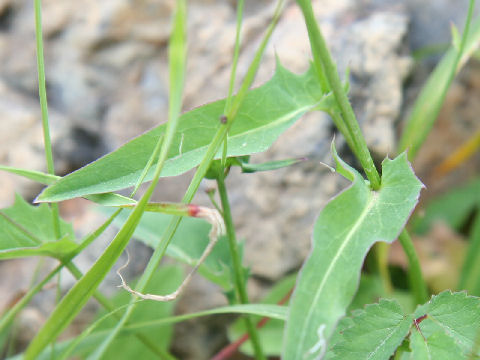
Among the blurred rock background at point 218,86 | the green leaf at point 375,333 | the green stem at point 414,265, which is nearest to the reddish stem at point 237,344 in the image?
the blurred rock background at point 218,86

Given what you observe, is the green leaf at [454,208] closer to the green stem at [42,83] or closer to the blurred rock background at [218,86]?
the blurred rock background at [218,86]

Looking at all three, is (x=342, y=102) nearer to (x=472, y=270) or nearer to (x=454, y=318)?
(x=454, y=318)

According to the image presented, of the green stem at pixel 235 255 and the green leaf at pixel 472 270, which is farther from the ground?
the green stem at pixel 235 255

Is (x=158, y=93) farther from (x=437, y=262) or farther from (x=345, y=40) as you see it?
(x=437, y=262)

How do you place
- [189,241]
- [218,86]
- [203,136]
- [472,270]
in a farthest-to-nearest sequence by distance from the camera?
1. [218,86]
2. [472,270]
3. [189,241]
4. [203,136]

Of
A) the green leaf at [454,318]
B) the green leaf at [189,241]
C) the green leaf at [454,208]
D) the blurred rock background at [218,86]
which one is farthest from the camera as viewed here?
the green leaf at [454,208]

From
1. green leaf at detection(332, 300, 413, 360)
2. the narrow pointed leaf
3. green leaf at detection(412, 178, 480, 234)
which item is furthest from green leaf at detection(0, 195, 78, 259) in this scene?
green leaf at detection(412, 178, 480, 234)

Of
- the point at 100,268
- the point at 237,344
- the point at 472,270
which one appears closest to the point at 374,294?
the point at 472,270
